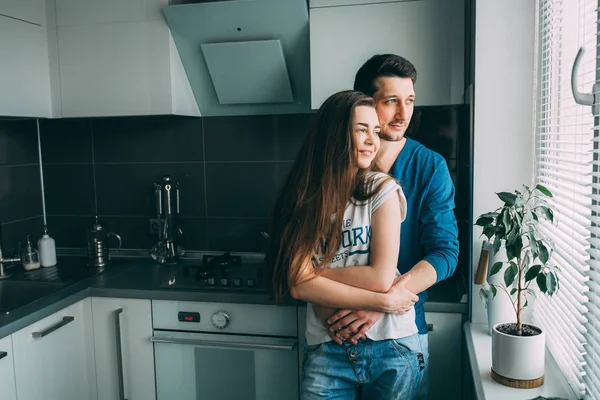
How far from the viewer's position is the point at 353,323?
5.07ft

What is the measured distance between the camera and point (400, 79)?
1719 millimetres

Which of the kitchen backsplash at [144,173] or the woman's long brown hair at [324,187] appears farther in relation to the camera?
the kitchen backsplash at [144,173]

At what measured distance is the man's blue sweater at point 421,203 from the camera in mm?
1715

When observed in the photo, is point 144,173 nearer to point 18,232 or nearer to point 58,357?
point 18,232

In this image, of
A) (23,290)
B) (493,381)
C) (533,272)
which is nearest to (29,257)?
(23,290)

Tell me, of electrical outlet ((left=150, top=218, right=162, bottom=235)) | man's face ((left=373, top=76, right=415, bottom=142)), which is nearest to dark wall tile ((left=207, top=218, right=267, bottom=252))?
electrical outlet ((left=150, top=218, right=162, bottom=235))

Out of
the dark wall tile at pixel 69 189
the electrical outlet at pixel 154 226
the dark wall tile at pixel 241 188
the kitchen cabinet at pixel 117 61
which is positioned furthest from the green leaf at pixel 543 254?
the dark wall tile at pixel 69 189

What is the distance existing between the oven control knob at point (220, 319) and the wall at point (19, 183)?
3.65ft

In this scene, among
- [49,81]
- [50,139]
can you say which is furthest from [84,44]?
[50,139]

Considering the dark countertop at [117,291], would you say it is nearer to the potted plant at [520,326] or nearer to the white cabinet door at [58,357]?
the white cabinet door at [58,357]

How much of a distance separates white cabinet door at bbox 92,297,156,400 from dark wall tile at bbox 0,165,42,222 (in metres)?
0.72

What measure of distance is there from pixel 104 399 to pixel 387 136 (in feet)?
5.24

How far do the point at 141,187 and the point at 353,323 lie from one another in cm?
165

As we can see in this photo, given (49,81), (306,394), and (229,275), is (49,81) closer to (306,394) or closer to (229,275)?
(229,275)
